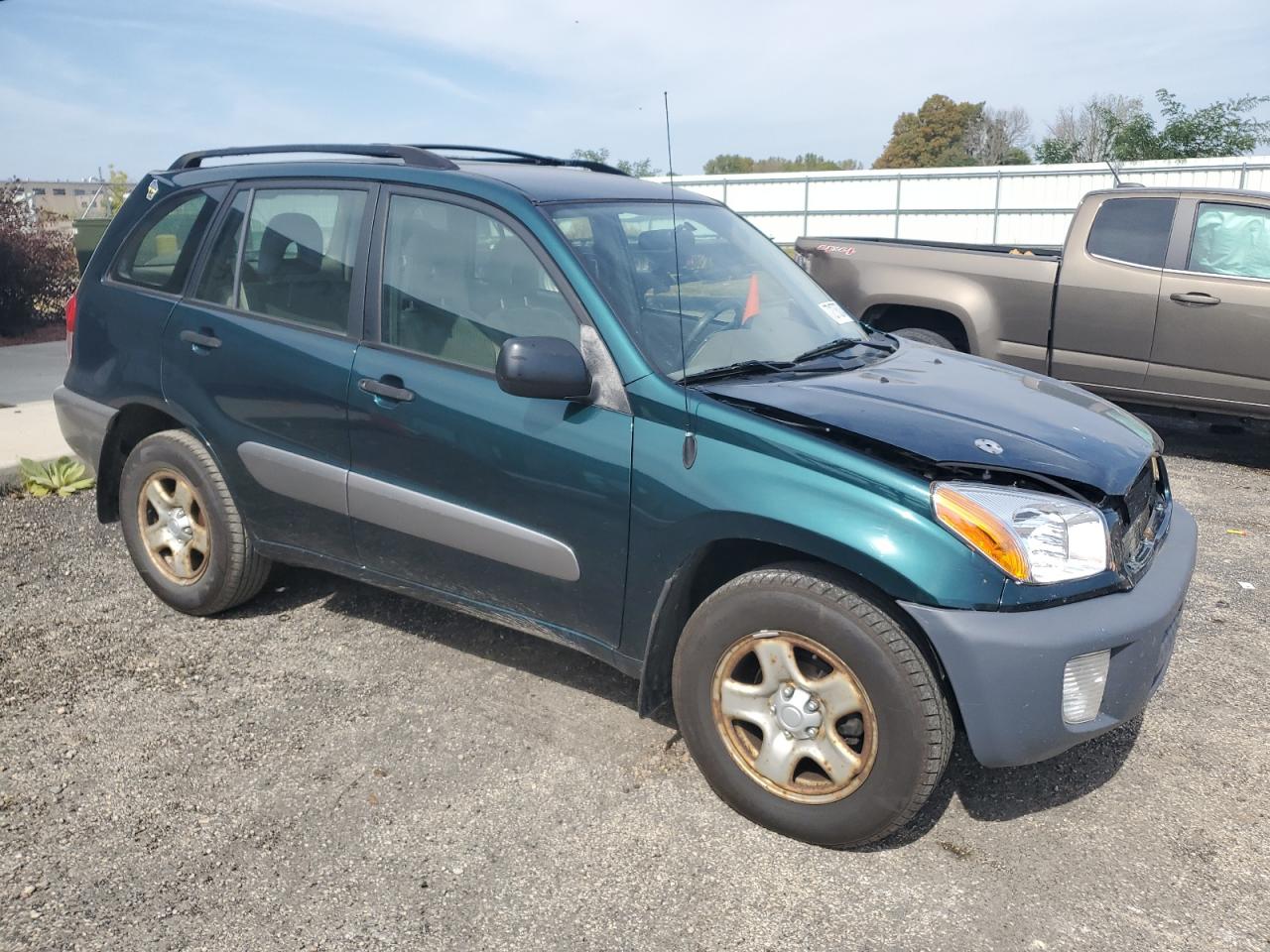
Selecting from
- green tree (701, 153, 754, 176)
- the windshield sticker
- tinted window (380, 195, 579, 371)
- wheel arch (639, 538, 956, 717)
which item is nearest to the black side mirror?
tinted window (380, 195, 579, 371)

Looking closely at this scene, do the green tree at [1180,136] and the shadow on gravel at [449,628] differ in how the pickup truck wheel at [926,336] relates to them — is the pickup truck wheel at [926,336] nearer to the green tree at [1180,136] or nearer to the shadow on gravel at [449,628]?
the shadow on gravel at [449,628]

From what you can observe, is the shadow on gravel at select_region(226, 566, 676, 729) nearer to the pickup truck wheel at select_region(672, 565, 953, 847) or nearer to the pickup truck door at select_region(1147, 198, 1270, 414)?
the pickup truck wheel at select_region(672, 565, 953, 847)

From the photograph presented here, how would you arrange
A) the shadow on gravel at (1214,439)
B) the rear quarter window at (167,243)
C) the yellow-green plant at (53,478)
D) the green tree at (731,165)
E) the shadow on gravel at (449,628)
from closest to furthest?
the shadow on gravel at (449,628) < the rear quarter window at (167,243) < the yellow-green plant at (53,478) < the shadow on gravel at (1214,439) < the green tree at (731,165)

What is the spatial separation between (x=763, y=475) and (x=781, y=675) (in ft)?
1.78

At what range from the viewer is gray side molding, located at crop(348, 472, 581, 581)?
128 inches

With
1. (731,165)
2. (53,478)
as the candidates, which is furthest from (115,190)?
(731,165)

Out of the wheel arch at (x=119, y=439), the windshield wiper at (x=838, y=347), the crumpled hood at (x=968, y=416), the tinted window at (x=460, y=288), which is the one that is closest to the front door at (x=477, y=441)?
the tinted window at (x=460, y=288)

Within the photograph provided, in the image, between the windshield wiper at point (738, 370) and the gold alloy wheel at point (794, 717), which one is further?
the windshield wiper at point (738, 370)

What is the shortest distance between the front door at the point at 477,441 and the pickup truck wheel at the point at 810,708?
1.27 feet

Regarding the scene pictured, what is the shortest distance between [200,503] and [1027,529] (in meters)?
3.05

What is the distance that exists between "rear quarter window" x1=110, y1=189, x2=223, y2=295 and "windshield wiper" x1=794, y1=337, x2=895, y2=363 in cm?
238

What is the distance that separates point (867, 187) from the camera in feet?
92.1

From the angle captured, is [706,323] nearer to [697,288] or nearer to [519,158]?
[697,288]

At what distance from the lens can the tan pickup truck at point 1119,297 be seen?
22.5 ft
